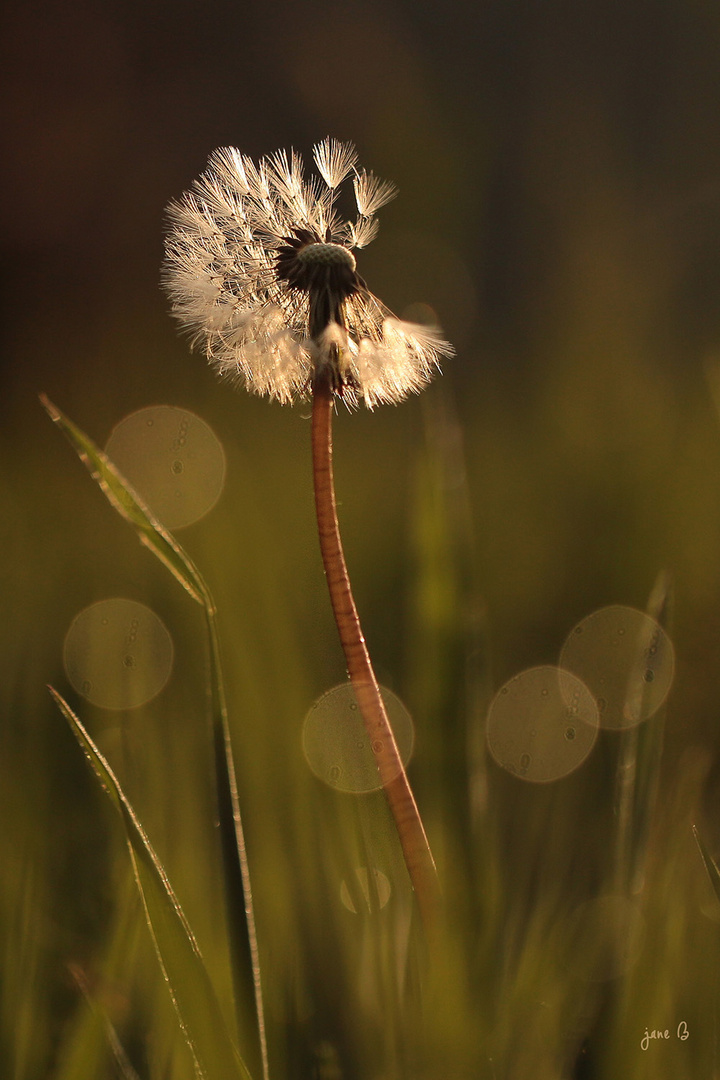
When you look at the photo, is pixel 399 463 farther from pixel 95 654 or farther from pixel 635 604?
pixel 95 654

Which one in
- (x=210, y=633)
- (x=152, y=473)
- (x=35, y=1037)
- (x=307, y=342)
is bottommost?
(x=35, y=1037)

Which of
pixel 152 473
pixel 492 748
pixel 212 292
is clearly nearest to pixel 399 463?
pixel 152 473

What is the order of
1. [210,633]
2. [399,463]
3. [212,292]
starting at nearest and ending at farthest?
[210,633]
[212,292]
[399,463]

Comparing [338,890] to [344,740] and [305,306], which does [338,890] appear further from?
[305,306]

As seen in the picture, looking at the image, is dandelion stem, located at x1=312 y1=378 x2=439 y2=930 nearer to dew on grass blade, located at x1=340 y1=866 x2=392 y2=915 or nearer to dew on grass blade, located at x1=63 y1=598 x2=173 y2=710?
dew on grass blade, located at x1=340 y1=866 x2=392 y2=915

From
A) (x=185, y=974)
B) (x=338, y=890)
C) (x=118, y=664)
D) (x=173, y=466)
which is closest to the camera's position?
(x=185, y=974)

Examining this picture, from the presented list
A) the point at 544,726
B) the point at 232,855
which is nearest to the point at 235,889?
the point at 232,855

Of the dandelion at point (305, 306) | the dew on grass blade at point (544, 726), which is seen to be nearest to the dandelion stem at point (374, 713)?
the dandelion at point (305, 306)
